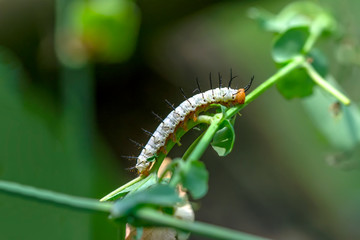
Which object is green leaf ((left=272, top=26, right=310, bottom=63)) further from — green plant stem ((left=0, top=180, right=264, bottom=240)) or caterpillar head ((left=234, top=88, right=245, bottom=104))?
green plant stem ((left=0, top=180, right=264, bottom=240))

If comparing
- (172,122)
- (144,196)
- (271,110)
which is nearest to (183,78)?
(271,110)

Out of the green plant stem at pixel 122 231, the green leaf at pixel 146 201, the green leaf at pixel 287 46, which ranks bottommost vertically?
the green leaf at pixel 146 201

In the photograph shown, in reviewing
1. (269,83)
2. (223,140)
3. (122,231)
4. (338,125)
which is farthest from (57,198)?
(338,125)

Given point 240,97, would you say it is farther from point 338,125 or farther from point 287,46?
point 338,125

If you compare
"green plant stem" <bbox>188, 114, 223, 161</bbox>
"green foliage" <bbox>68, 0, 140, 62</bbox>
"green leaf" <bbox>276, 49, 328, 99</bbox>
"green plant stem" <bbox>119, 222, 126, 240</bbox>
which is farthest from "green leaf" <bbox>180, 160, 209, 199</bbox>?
"green foliage" <bbox>68, 0, 140, 62</bbox>

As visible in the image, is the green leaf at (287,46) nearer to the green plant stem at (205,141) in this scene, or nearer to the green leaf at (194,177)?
the green plant stem at (205,141)

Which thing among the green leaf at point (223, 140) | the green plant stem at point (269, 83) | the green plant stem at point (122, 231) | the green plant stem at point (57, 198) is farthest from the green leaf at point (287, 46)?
the green plant stem at point (57, 198)
